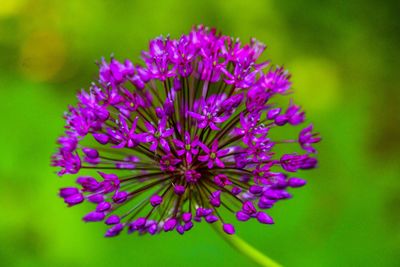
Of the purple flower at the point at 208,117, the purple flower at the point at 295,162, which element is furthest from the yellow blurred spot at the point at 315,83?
the purple flower at the point at 208,117

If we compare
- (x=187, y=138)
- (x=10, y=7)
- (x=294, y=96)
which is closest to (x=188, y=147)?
(x=187, y=138)

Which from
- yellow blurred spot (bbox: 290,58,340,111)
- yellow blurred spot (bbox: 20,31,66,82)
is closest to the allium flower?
yellow blurred spot (bbox: 290,58,340,111)

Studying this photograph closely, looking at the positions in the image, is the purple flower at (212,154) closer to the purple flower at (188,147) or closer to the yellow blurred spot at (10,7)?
the purple flower at (188,147)

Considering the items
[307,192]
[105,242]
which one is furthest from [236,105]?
→ [105,242]

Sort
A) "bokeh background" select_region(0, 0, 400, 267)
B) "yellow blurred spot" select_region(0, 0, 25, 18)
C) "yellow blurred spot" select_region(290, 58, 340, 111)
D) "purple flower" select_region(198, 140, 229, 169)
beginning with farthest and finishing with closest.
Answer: "yellow blurred spot" select_region(0, 0, 25, 18), "yellow blurred spot" select_region(290, 58, 340, 111), "bokeh background" select_region(0, 0, 400, 267), "purple flower" select_region(198, 140, 229, 169)

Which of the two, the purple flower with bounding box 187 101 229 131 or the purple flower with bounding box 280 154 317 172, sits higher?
the purple flower with bounding box 187 101 229 131

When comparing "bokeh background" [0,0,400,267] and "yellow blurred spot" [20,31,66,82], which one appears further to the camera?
"yellow blurred spot" [20,31,66,82]

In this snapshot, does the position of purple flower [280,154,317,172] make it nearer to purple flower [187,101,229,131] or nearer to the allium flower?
the allium flower

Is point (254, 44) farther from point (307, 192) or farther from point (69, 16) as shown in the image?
point (69, 16)
